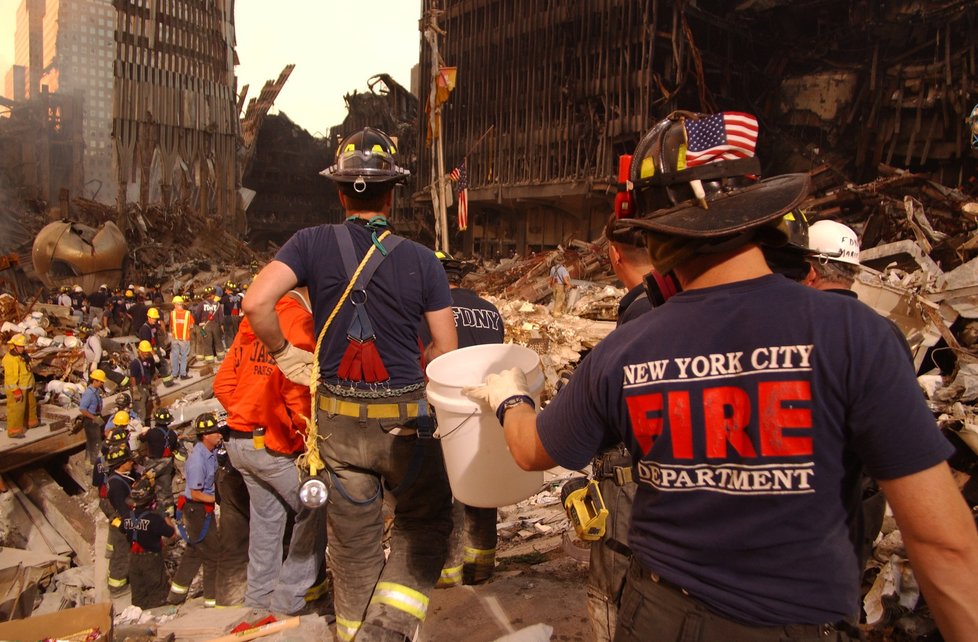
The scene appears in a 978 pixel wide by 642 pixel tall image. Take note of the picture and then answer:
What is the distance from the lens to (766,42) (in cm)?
2147

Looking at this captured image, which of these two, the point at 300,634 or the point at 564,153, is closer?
the point at 300,634

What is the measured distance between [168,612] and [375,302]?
3.61 meters

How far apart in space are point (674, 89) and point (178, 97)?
87.4ft

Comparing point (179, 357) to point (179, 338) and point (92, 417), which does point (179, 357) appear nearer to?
point (179, 338)

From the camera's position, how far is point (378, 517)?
9.29ft

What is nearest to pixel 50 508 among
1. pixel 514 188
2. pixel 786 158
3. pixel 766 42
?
pixel 514 188

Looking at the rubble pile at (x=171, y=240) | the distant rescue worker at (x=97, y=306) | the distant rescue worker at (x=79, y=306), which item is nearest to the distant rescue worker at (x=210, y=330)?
the distant rescue worker at (x=97, y=306)

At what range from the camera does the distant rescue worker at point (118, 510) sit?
716 cm

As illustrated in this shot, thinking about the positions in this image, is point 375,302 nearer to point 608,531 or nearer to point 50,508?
point 608,531

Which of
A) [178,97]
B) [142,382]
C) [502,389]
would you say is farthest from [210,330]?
[178,97]

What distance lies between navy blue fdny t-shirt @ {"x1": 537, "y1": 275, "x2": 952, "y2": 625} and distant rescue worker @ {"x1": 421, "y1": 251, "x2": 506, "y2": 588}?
2012 mm

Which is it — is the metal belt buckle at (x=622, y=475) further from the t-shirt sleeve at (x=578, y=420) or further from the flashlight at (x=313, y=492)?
the flashlight at (x=313, y=492)

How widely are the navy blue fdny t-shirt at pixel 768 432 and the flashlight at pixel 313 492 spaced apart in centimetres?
164

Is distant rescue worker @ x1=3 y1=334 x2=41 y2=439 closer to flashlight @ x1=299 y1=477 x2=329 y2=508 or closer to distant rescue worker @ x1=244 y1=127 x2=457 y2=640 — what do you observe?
distant rescue worker @ x1=244 y1=127 x2=457 y2=640
